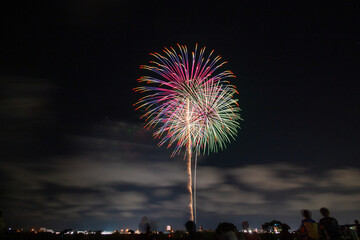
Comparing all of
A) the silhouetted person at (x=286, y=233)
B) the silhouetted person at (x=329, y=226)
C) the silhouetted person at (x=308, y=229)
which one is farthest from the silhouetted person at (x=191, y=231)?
the silhouetted person at (x=286, y=233)

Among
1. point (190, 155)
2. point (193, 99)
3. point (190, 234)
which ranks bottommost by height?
point (190, 234)

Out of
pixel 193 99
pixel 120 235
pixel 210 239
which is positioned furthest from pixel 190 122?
pixel 120 235

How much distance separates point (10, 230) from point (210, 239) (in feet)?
38.5

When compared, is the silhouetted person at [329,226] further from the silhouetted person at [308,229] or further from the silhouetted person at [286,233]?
the silhouetted person at [286,233]

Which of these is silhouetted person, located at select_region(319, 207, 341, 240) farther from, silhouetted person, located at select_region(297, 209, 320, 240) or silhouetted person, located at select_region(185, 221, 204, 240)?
silhouetted person, located at select_region(185, 221, 204, 240)

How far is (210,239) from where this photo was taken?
17.6 meters

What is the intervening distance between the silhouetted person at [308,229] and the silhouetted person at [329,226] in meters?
0.26

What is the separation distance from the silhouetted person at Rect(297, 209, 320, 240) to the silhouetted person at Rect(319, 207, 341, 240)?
0.87 feet

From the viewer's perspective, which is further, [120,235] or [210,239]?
[210,239]

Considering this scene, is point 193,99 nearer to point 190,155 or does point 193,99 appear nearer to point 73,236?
point 190,155

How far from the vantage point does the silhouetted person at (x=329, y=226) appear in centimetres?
920

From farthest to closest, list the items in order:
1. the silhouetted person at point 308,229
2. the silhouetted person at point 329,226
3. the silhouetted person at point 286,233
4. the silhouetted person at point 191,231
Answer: the silhouetted person at point 286,233, the silhouetted person at point 308,229, the silhouetted person at point 329,226, the silhouetted person at point 191,231

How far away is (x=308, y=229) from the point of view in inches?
372

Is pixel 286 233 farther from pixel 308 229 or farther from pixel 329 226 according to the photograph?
pixel 329 226
